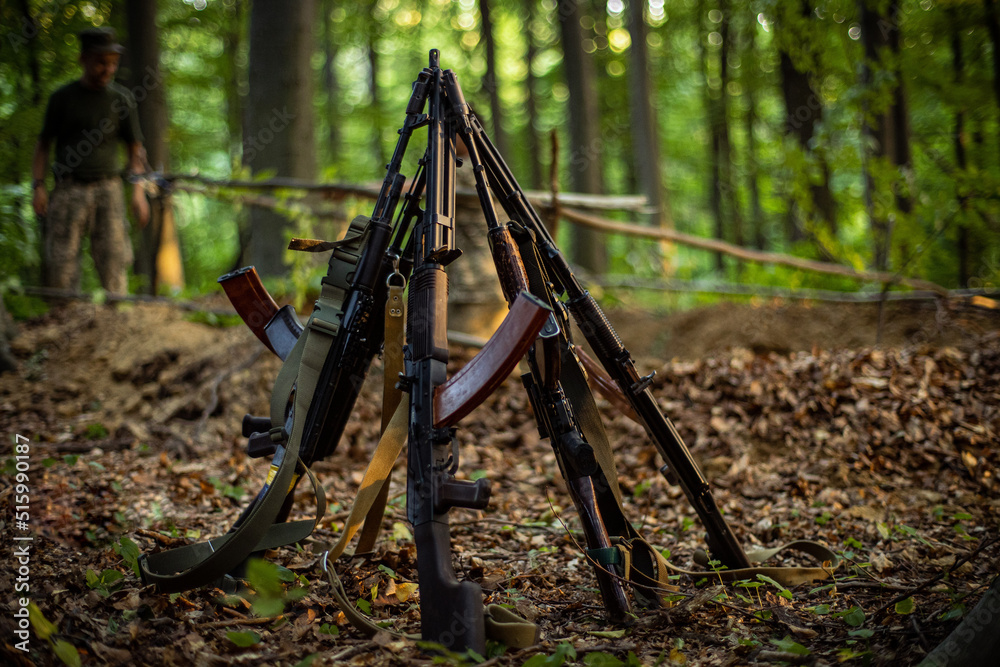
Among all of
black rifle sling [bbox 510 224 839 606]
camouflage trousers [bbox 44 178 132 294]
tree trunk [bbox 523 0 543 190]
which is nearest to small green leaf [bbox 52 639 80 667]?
black rifle sling [bbox 510 224 839 606]

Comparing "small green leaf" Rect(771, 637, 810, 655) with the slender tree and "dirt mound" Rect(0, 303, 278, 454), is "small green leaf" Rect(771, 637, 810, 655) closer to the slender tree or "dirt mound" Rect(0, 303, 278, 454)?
"dirt mound" Rect(0, 303, 278, 454)

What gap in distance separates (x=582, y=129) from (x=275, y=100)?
6993 millimetres

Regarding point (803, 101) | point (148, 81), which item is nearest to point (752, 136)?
point (803, 101)

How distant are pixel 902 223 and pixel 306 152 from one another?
6279 mm

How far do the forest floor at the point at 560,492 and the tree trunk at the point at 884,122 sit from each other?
3.29 ft

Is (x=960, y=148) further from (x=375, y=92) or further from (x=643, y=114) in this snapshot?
(x=375, y=92)

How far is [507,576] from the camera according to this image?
2.80 meters

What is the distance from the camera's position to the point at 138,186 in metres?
6.61

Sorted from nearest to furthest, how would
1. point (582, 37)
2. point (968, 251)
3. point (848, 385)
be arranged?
point (848, 385) → point (968, 251) → point (582, 37)

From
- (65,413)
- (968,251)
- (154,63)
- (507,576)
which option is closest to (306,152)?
(65,413)

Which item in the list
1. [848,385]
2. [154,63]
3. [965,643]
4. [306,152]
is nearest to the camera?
[965,643]

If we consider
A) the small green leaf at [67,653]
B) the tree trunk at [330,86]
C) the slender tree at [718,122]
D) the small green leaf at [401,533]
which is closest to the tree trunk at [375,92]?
the tree trunk at [330,86]

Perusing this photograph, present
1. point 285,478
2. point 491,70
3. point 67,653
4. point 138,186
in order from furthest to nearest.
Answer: point 491,70, point 138,186, point 285,478, point 67,653

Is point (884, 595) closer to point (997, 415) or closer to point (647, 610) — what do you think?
point (647, 610)
